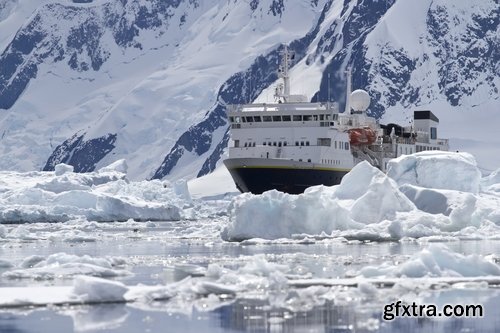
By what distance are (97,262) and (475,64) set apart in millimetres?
158706

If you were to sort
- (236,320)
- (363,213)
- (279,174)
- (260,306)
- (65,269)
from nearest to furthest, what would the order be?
1. (236,320)
2. (260,306)
3. (65,269)
4. (363,213)
5. (279,174)

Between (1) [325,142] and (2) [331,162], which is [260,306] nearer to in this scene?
(1) [325,142]

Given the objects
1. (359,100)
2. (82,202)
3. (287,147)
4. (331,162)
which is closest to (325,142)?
(331,162)

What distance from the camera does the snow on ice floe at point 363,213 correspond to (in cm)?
5134

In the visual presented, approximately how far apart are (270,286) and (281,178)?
49.0 m

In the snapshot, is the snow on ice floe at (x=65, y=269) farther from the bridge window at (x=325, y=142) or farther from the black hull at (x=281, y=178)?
the bridge window at (x=325, y=142)

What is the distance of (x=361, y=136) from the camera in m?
93.1

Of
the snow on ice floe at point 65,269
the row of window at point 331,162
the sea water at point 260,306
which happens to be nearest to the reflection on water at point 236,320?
the sea water at point 260,306

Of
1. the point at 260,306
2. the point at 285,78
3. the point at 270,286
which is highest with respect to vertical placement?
the point at 285,78

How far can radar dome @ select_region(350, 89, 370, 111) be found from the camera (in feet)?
338

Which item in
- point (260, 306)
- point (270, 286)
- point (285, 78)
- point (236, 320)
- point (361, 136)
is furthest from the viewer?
point (285, 78)

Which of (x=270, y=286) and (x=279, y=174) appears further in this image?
(x=279, y=174)

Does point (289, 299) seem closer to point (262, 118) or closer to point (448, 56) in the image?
point (262, 118)

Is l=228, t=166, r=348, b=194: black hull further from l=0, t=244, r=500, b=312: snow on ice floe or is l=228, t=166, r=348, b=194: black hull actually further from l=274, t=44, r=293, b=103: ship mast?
l=0, t=244, r=500, b=312: snow on ice floe
